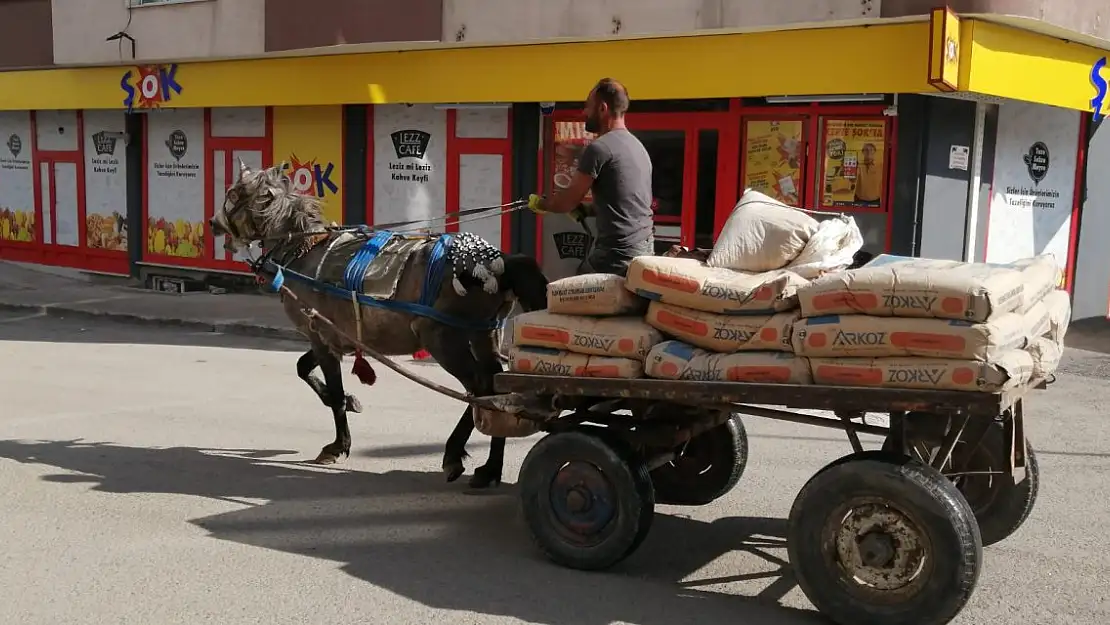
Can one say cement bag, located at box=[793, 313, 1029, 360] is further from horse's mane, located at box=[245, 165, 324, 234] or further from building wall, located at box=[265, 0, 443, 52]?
building wall, located at box=[265, 0, 443, 52]

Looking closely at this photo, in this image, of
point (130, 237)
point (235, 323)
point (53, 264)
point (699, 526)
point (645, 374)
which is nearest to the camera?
point (645, 374)

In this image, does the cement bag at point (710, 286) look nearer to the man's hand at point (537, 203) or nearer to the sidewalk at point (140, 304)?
the man's hand at point (537, 203)

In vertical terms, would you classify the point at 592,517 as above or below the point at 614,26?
below

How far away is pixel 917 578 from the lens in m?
4.22

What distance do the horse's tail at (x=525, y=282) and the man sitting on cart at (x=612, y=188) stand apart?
0.47m

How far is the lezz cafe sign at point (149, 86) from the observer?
16688 millimetres

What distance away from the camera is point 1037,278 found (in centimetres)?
475

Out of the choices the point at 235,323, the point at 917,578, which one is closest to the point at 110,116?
the point at 235,323

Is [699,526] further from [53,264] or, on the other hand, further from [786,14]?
[53,264]

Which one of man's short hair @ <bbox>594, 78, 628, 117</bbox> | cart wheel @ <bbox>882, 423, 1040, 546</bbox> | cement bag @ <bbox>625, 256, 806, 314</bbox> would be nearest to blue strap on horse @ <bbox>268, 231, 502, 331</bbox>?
man's short hair @ <bbox>594, 78, 628, 117</bbox>

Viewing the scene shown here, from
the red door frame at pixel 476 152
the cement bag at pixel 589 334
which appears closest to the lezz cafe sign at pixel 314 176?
the red door frame at pixel 476 152

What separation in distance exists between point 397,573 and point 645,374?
4.86 ft

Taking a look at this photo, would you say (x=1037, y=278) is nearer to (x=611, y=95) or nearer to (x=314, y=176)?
(x=611, y=95)

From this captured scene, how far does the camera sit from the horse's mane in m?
7.03
